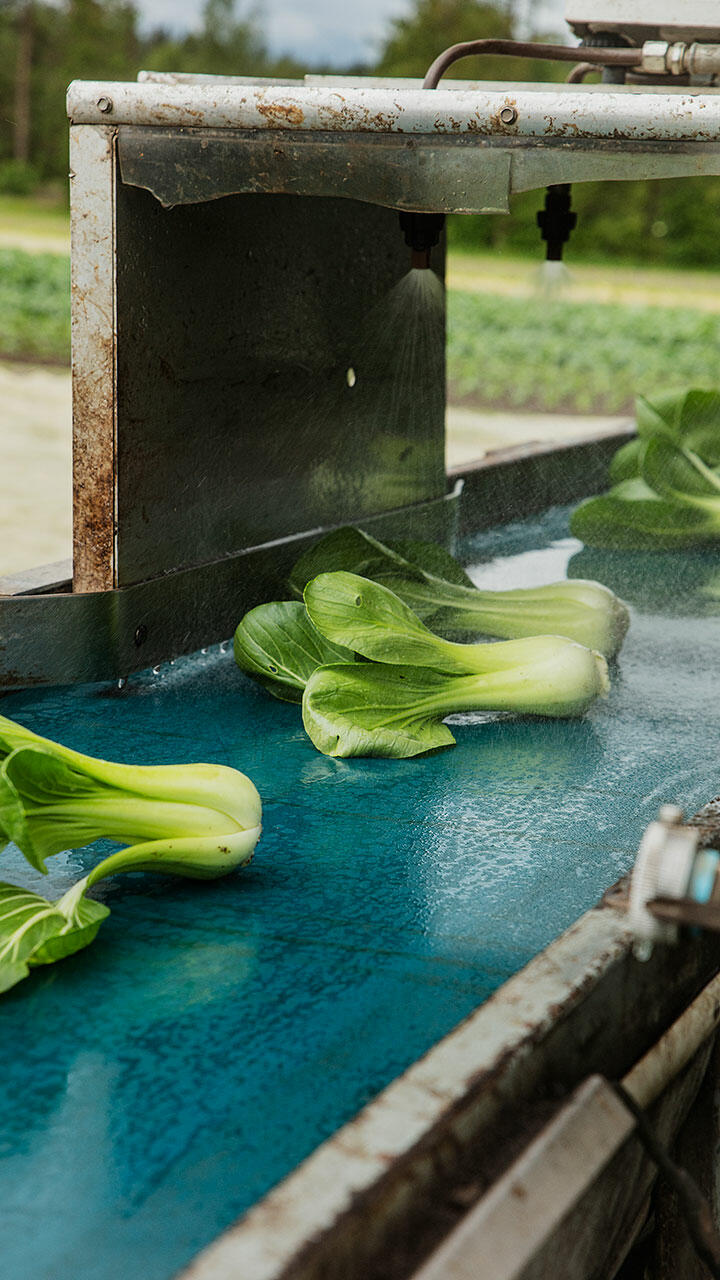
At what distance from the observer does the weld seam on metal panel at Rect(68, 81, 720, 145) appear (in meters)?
1.94

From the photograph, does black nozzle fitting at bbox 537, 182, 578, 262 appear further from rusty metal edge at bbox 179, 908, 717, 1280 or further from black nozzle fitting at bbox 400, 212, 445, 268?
rusty metal edge at bbox 179, 908, 717, 1280

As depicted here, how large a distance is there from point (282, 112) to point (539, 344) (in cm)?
1308

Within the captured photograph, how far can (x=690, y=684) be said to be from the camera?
2453 mm

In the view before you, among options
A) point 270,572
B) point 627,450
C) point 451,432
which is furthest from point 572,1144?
point 451,432

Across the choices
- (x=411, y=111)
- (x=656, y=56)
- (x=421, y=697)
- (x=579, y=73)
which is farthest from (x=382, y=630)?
(x=579, y=73)

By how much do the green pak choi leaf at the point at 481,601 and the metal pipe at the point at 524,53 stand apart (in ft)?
2.87

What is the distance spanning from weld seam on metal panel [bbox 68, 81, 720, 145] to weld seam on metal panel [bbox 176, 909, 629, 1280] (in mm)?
1269

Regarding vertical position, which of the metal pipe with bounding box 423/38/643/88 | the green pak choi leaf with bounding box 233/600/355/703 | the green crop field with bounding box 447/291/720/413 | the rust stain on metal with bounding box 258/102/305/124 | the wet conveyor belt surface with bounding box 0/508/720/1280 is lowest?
the green crop field with bounding box 447/291/720/413

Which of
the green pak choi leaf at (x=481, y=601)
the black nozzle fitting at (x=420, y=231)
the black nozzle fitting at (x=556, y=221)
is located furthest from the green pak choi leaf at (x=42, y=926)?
the black nozzle fitting at (x=556, y=221)

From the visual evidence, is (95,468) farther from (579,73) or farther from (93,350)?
(579,73)

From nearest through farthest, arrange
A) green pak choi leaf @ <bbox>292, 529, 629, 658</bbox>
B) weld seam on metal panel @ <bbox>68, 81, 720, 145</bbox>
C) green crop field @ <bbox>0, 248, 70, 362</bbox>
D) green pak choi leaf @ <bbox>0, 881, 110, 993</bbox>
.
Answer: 1. green pak choi leaf @ <bbox>0, 881, 110, 993</bbox>
2. weld seam on metal panel @ <bbox>68, 81, 720, 145</bbox>
3. green pak choi leaf @ <bbox>292, 529, 629, 658</bbox>
4. green crop field @ <bbox>0, 248, 70, 362</bbox>

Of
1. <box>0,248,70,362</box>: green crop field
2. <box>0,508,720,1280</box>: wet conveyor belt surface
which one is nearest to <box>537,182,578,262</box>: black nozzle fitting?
<box>0,508,720,1280</box>: wet conveyor belt surface

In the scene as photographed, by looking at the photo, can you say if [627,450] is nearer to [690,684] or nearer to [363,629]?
[690,684]

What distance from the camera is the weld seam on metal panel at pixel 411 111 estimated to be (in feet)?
6.35
